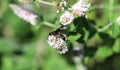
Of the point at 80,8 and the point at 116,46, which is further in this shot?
the point at 116,46

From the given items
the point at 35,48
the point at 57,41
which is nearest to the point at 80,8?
the point at 57,41

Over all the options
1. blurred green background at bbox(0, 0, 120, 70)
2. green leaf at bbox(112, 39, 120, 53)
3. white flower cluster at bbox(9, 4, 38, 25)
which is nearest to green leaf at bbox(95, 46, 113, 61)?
green leaf at bbox(112, 39, 120, 53)

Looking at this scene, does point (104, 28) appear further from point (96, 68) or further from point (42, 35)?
point (42, 35)

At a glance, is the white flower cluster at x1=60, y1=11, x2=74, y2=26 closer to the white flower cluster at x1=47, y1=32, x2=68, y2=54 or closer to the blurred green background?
the white flower cluster at x1=47, y1=32, x2=68, y2=54

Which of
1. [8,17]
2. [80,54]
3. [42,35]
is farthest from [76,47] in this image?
[8,17]

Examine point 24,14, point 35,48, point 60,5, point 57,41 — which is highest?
point 35,48

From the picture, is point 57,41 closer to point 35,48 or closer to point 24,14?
point 24,14

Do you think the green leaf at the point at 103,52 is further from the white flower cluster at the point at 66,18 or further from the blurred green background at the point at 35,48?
the white flower cluster at the point at 66,18

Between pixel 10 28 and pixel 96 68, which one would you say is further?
pixel 10 28
